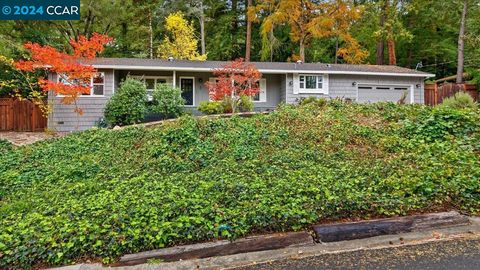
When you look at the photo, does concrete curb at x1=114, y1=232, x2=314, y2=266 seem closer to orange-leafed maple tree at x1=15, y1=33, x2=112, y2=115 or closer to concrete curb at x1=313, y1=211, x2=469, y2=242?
concrete curb at x1=313, y1=211, x2=469, y2=242

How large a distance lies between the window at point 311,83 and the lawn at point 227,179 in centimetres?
753

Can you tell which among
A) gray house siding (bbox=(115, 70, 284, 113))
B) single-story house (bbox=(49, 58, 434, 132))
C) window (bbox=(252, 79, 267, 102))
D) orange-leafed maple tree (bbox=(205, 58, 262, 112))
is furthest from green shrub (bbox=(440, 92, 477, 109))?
window (bbox=(252, 79, 267, 102))

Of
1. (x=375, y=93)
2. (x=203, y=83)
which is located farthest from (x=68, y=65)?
(x=375, y=93)

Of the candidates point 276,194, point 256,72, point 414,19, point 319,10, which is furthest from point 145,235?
point 414,19

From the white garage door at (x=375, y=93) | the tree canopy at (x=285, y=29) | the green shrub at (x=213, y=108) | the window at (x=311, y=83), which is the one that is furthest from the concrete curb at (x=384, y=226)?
the tree canopy at (x=285, y=29)

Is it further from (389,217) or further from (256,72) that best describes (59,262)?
(256,72)

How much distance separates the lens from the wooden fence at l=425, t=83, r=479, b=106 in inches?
663

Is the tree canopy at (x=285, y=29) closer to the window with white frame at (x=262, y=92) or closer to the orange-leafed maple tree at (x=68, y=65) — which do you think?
the window with white frame at (x=262, y=92)

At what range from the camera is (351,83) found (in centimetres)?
1590

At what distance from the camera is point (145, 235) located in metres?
3.33

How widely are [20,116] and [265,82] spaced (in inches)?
417

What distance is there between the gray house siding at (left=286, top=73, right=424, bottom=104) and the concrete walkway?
12.0 meters

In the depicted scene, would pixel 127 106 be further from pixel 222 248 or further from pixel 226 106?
pixel 222 248

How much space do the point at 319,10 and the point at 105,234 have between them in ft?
67.1
